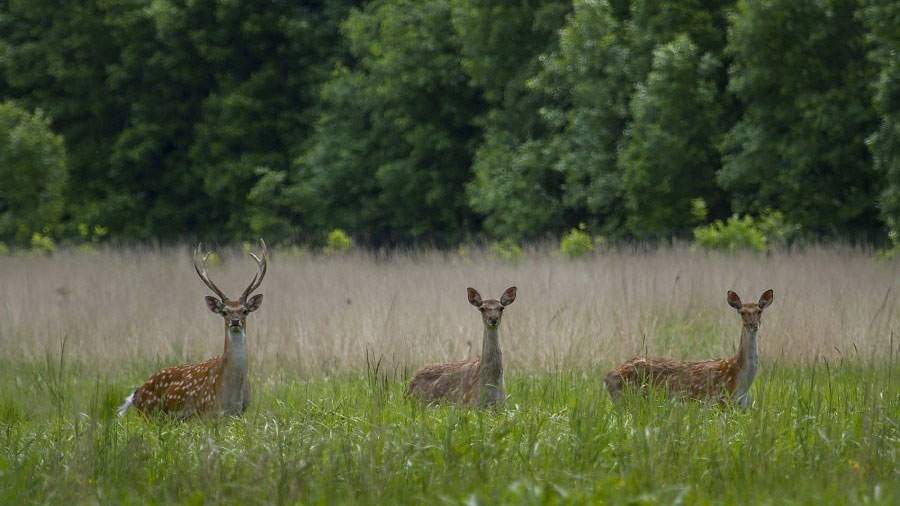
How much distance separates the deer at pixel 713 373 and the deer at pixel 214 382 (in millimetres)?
2209

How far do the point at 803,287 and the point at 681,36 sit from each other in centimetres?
1192

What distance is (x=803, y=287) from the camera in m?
14.2

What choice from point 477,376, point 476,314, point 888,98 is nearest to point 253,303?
point 477,376

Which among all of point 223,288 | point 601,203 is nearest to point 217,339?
point 223,288

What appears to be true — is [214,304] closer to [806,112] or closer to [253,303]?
[253,303]

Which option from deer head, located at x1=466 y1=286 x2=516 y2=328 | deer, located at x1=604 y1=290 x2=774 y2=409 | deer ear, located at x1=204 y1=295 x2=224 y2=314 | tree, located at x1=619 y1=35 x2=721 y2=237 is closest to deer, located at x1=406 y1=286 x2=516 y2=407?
deer head, located at x1=466 y1=286 x2=516 y2=328

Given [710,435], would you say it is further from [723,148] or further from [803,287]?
[723,148]

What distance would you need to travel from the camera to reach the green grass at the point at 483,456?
242 inches

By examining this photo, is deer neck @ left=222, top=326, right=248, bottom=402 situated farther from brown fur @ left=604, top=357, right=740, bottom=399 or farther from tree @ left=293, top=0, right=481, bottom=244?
tree @ left=293, top=0, right=481, bottom=244

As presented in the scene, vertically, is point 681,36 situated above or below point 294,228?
above

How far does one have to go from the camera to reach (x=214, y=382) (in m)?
9.05

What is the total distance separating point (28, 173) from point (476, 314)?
17.4m

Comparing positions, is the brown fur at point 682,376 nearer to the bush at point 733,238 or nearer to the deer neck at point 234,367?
the deer neck at point 234,367

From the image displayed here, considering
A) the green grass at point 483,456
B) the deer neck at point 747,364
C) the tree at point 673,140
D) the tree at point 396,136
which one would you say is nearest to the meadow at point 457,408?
the green grass at point 483,456
